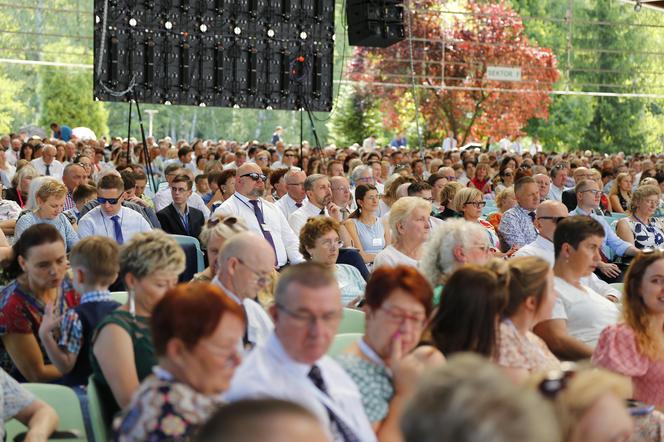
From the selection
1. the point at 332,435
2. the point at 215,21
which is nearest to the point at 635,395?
the point at 332,435

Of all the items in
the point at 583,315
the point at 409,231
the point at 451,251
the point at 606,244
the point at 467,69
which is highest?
the point at 467,69

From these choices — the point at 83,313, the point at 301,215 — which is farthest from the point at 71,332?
the point at 301,215

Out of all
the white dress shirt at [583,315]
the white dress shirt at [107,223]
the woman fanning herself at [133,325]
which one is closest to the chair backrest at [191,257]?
the white dress shirt at [107,223]

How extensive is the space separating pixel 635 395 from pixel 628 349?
191 millimetres

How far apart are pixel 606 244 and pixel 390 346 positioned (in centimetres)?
620

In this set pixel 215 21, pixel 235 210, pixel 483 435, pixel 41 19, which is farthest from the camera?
pixel 41 19

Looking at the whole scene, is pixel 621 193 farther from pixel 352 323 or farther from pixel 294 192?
pixel 352 323

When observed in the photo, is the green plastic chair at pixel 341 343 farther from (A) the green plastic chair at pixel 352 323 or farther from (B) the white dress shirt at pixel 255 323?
(A) the green plastic chair at pixel 352 323

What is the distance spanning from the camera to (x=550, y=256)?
7.30m

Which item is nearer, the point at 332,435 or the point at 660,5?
the point at 332,435

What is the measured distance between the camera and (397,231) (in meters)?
6.77

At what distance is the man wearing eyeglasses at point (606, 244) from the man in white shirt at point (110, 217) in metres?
3.57

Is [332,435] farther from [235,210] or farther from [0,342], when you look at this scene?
[235,210]

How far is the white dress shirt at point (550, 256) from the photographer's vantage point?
6.68 m
